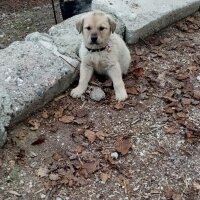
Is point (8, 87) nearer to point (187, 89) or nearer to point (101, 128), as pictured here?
point (101, 128)

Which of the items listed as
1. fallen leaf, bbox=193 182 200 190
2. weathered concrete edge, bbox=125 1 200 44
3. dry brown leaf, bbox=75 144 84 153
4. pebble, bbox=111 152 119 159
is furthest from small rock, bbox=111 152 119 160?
weathered concrete edge, bbox=125 1 200 44

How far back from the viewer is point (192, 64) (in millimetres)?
5688

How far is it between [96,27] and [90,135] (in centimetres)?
113

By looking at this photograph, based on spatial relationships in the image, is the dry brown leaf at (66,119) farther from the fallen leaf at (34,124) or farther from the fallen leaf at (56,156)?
the fallen leaf at (56,156)

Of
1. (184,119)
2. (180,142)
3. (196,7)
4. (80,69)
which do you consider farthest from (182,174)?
(196,7)

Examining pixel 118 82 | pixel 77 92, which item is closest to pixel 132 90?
pixel 118 82

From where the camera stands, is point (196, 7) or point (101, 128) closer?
point (101, 128)

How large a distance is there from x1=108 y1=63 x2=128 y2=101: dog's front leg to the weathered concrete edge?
871 mm

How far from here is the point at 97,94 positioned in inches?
201

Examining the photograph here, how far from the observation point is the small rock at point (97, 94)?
507 cm

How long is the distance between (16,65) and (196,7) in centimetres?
286

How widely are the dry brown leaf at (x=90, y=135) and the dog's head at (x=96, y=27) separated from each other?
96cm

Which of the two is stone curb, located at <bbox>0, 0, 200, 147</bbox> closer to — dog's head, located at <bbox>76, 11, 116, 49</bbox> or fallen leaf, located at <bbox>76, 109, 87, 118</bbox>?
fallen leaf, located at <bbox>76, 109, 87, 118</bbox>

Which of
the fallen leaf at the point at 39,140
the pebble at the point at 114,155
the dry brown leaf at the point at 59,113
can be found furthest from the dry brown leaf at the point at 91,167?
the dry brown leaf at the point at 59,113
